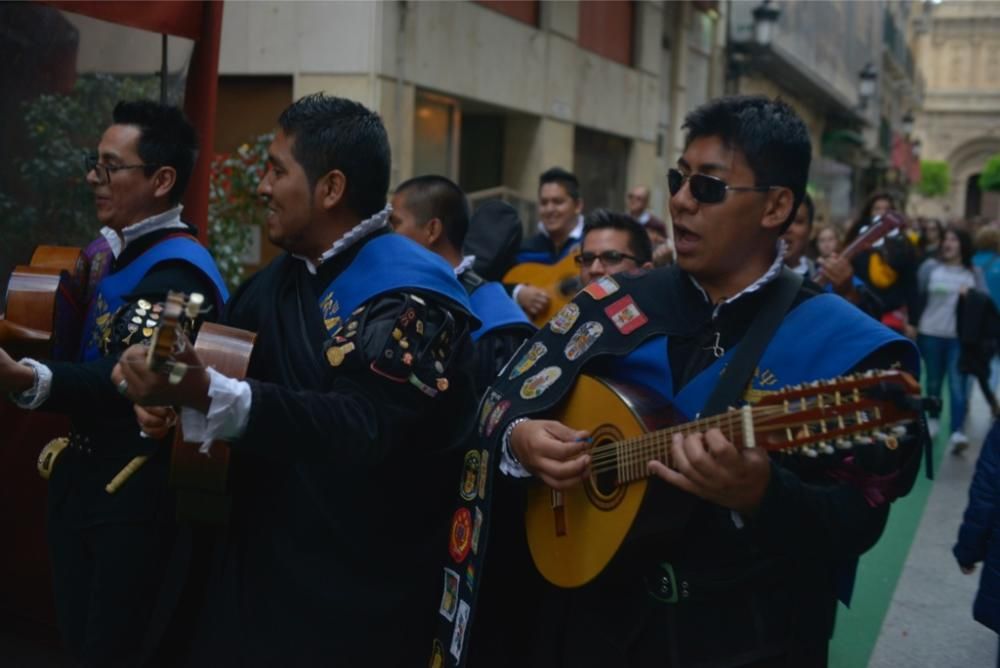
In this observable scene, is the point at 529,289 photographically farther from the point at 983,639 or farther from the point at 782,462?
the point at 782,462

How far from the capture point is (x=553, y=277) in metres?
6.73

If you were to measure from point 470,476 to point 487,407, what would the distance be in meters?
0.18

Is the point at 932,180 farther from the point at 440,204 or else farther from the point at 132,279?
the point at 132,279

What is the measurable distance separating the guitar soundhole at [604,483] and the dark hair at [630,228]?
2.33 m

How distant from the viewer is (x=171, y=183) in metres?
3.65

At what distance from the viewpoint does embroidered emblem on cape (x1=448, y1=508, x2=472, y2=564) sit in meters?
2.88

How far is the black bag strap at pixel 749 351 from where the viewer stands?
2439 millimetres

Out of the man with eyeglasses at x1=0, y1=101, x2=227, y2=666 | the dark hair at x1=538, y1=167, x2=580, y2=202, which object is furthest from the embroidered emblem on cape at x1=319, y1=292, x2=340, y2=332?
the dark hair at x1=538, y1=167, x2=580, y2=202

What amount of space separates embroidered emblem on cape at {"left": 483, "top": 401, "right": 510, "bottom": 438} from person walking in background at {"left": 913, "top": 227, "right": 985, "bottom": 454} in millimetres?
8195

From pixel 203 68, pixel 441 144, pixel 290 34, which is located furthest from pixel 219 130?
pixel 203 68

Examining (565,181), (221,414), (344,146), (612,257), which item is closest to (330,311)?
(344,146)

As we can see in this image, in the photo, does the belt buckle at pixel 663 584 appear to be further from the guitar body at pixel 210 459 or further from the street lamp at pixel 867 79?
the street lamp at pixel 867 79

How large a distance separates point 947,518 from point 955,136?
243 ft

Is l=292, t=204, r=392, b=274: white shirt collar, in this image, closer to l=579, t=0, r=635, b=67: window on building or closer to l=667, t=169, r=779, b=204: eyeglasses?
l=667, t=169, r=779, b=204: eyeglasses
